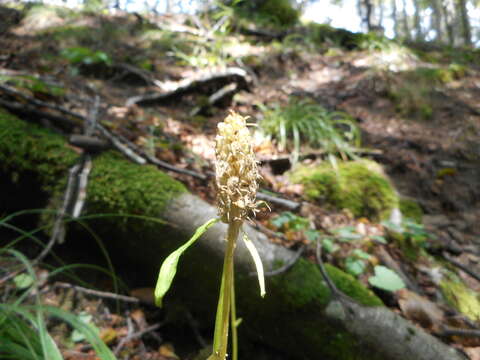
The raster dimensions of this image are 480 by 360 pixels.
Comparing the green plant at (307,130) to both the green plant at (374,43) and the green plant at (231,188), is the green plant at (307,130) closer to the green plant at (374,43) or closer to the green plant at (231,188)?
the green plant at (231,188)

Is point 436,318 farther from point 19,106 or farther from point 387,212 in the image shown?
point 19,106

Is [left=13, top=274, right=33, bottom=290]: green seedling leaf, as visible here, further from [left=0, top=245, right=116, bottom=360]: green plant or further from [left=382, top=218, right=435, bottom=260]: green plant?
[left=382, top=218, right=435, bottom=260]: green plant

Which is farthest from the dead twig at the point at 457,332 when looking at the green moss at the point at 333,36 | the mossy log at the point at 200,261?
the green moss at the point at 333,36

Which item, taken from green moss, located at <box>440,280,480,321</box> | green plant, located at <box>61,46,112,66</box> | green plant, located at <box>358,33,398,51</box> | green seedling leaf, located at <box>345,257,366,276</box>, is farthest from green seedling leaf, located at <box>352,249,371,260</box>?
green plant, located at <box>358,33,398,51</box>

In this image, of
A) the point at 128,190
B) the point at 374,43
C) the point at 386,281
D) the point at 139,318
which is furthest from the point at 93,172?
the point at 374,43

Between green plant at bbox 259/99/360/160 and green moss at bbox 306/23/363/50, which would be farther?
green moss at bbox 306/23/363/50

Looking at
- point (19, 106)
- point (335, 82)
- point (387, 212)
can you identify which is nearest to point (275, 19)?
point (335, 82)

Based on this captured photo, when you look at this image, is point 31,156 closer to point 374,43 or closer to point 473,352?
point 473,352
